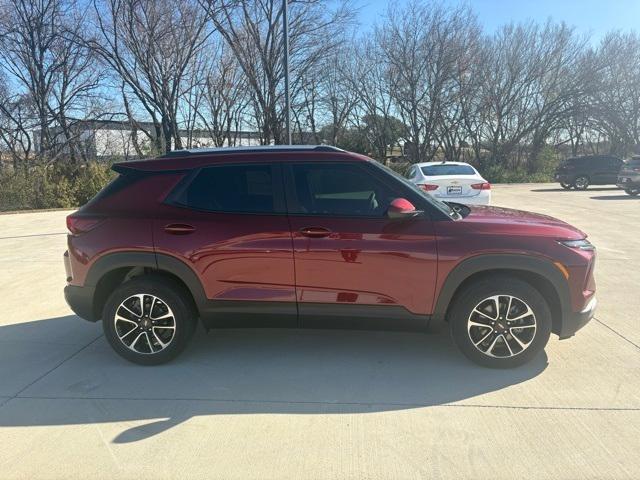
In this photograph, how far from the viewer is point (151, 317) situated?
3953mm

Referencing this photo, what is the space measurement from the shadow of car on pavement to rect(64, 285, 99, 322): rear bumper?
0.44 m

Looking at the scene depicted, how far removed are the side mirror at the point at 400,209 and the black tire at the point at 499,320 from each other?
2.54ft

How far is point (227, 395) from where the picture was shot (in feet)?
11.5

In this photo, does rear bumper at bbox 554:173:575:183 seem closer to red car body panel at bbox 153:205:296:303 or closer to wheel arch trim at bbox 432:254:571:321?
wheel arch trim at bbox 432:254:571:321

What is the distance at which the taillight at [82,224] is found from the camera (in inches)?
155

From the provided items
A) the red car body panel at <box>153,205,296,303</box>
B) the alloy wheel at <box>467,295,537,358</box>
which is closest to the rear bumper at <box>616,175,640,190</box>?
the alloy wheel at <box>467,295,537,358</box>

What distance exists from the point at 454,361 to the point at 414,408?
0.88 m

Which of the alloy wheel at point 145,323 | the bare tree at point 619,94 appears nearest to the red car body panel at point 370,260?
the alloy wheel at point 145,323

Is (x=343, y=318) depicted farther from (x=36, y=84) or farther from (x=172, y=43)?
(x=36, y=84)

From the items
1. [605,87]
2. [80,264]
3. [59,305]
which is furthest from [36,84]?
[605,87]

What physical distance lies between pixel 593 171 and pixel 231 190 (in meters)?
24.3

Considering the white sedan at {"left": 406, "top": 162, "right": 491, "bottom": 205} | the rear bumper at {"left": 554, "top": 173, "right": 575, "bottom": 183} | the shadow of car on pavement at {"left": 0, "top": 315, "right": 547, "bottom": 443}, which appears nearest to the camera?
the shadow of car on pavement at {"left": 0, "top": 315, "right": 547, "bottom": 443}

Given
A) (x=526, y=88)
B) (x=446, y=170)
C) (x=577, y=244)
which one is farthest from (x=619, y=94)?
(x=577, y=244)

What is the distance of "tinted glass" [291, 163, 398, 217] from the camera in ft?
12.3
